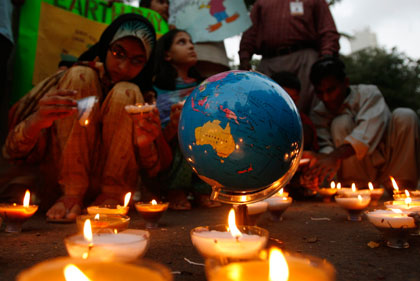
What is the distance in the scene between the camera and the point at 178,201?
11.4 ft

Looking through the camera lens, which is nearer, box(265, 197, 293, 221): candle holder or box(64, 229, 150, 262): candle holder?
box(64, 229, 150, 262): candle holder

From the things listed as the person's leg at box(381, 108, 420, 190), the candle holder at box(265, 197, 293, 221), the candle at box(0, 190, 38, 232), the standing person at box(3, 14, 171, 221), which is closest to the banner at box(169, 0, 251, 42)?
the standing person at box(3, 14, 171, 221)

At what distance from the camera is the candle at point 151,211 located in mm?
2330

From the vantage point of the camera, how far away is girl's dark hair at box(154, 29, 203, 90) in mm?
3932

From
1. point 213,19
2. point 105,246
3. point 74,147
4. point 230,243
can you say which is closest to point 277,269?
point 230,243

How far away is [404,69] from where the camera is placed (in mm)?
18109

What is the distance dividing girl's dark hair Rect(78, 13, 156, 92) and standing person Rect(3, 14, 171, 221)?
0.01 meters

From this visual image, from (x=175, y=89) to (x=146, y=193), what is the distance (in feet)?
4.19

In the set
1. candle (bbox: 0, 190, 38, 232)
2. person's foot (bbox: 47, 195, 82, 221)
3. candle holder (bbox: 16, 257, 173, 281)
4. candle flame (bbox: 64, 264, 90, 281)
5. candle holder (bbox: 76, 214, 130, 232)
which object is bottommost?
person's foot (bbox: 47, 195, 82, 221)

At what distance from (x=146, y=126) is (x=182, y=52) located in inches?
65.4

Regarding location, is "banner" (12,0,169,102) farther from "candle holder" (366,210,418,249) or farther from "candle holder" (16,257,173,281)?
"candle holder" (366,210,418,249)

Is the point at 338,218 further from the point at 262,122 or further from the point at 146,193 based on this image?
the point at 146,193

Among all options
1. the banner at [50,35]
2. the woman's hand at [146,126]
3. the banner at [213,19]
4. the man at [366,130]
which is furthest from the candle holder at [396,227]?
the banner at [50,35]

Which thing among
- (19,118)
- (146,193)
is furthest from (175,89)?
(19,118)
